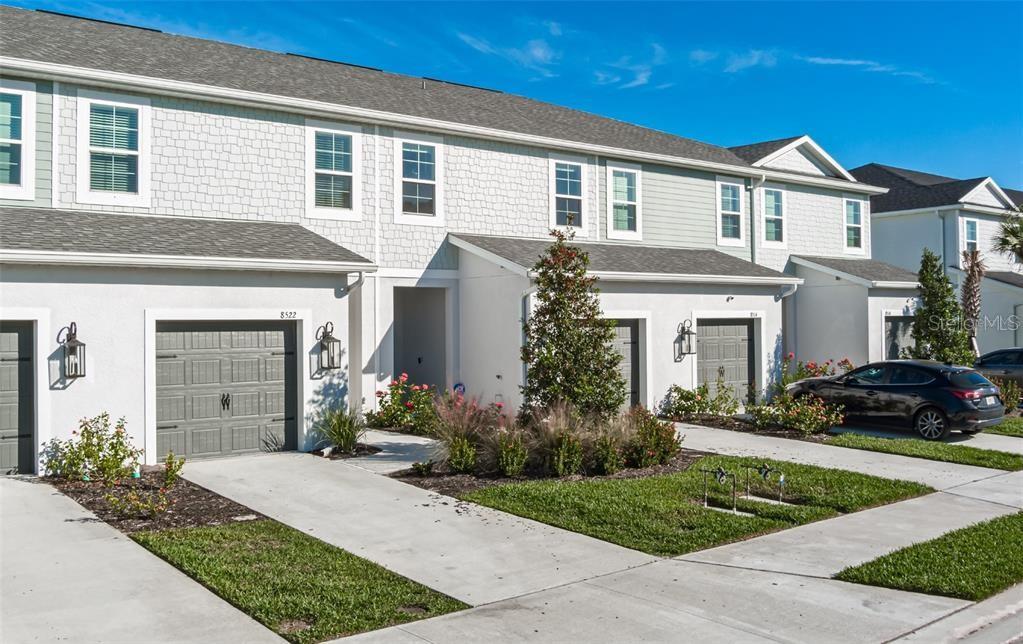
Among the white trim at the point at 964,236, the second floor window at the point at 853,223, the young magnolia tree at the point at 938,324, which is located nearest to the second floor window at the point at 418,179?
the young magnolia tree at the point at 938,324

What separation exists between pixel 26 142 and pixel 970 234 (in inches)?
1134

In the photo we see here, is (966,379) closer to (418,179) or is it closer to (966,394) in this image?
(966,394)

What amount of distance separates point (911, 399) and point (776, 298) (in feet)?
17.4

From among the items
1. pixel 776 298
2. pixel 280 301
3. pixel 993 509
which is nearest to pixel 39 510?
pixel 280 301

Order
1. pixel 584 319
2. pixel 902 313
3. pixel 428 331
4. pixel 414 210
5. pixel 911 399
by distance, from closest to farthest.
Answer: pixel 584 319
pixel 911 399
pixel 414 210
pixel 428 331
pixel 902 313

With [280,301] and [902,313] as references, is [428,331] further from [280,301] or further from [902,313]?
[902,313]

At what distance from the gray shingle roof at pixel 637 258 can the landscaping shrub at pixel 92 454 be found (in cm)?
731

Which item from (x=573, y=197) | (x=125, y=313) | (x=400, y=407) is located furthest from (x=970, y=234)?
(x=125, y=313)

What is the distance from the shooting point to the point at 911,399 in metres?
15.2

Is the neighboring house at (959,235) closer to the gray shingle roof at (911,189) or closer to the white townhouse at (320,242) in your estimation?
the gray shingle roof at (911,189)

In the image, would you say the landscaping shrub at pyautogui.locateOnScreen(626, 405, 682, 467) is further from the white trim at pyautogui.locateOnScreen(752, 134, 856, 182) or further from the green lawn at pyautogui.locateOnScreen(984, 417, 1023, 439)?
the white trim at pyautogui.locateOnScreen(752, 134, 856, 182)

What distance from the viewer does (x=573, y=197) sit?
→ 62.3ft

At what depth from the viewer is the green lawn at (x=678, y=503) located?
8.62 m

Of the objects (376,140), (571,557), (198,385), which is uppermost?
(376,140)
